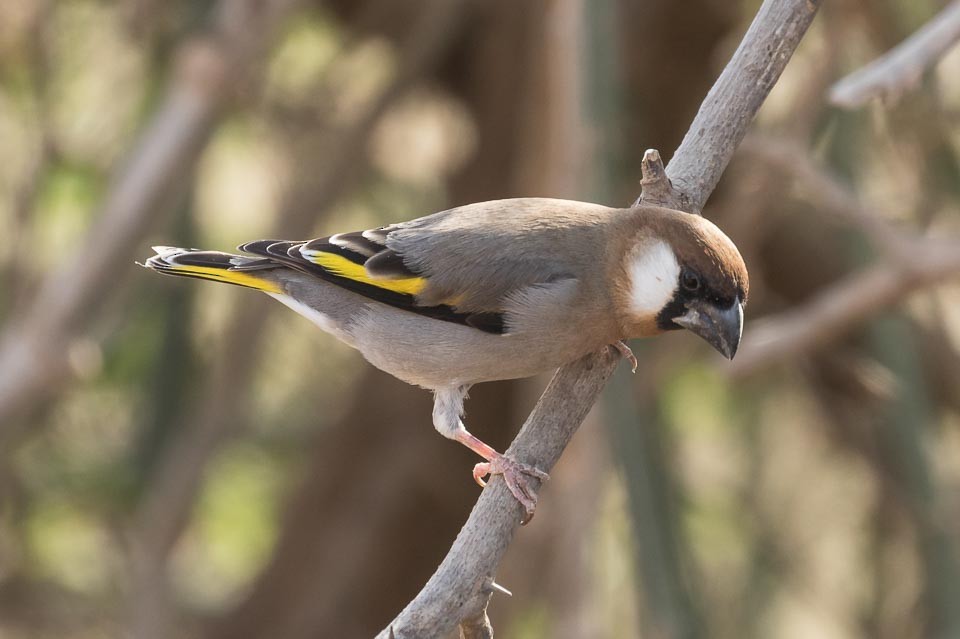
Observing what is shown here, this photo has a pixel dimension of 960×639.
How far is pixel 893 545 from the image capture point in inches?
200

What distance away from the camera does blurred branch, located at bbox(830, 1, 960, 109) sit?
Answer: 2508 millimetres

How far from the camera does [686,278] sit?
2744mm

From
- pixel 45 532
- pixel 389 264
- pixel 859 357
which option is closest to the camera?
pixel 389 264

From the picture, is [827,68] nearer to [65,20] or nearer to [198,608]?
[65,20]

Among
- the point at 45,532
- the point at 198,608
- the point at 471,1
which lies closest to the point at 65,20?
the point at 471,1

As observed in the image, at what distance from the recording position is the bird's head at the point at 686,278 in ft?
8.87

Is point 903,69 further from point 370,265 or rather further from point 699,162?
point 370,265

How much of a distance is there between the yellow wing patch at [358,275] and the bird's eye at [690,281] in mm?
616

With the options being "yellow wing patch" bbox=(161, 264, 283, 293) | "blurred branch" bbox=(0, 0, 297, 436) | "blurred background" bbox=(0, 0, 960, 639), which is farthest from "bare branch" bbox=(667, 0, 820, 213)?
"blurred branch" bbox=(0, 0, 297, 436)

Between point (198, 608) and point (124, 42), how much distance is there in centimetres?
268

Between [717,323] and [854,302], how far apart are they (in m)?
1.19

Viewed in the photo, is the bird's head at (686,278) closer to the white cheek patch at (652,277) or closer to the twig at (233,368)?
the white cheek patch at (652,277)

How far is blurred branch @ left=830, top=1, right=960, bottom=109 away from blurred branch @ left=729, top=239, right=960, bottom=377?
1080 mm

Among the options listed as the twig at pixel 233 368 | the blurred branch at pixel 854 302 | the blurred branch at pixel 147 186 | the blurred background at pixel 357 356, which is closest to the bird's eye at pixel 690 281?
the blurred branch at pixel 854 302
